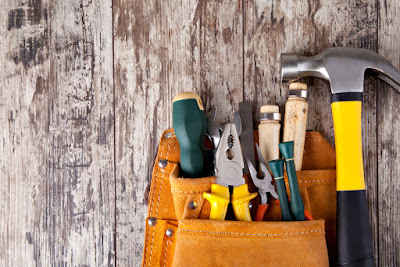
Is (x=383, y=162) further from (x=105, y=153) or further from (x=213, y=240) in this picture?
(x=105, y=153)

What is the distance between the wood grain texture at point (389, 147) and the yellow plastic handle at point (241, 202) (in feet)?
1.46

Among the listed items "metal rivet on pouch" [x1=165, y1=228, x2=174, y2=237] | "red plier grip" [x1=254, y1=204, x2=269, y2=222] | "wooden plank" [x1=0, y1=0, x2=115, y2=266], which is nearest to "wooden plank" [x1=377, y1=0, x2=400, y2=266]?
"red plier grip" [x1=254, y1=204, x2=269, y2=222]

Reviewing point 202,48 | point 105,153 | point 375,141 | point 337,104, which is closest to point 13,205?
point 105,153

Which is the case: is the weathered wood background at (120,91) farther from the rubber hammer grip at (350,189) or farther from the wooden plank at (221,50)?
the rubber hammer grip at (350,189)

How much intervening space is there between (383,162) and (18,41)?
1.19 m

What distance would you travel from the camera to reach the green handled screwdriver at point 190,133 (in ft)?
2.90

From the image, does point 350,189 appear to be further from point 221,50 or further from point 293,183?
point 221,50

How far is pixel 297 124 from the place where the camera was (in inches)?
36.0

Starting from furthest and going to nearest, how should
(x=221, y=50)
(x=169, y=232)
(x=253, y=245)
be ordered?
1. (x=221, y=50)
2. (x=169, y=232)
3. (x=253, y=245)

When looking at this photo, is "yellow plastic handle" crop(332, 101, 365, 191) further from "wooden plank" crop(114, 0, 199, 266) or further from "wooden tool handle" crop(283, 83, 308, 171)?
"wooden plank" crop(114, 0, 199, 266)

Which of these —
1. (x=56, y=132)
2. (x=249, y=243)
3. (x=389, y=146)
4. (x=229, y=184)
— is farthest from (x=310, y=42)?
(x=56, y=132)

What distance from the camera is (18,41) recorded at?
1.05 m

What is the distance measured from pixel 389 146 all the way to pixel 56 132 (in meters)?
1.03

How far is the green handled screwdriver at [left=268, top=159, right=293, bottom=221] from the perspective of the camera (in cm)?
83
